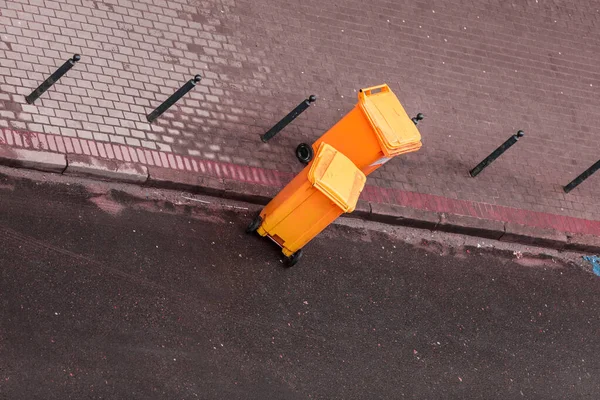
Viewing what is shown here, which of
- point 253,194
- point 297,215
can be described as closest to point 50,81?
point 253,194

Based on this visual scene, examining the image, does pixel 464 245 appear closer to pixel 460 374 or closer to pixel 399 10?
pixel 460 374

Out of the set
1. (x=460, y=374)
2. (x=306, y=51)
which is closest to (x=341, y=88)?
(x=306, y=51)

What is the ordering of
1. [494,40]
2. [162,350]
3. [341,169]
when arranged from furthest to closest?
[494,40], [341,169], [162,350]

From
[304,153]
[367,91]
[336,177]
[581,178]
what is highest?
[367,91]

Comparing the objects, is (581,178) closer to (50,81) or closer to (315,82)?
(315,82)

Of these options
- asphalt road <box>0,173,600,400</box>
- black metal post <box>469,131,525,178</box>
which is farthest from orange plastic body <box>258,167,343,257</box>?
black metal post <box>469,131,525,178</box>

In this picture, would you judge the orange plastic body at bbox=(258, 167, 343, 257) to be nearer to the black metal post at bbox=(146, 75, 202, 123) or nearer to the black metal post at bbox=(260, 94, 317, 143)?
the black metal post at bbox=(260, 94, 317, 143)

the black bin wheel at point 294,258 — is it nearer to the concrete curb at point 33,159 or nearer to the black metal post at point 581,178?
the concrete curb at point 33,159
